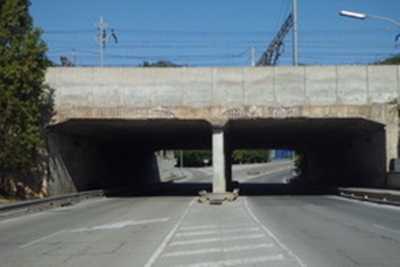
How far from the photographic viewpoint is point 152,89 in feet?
132

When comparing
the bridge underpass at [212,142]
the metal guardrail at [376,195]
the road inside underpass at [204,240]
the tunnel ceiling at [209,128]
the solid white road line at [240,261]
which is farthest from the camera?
the tunnel ceiling at [209,128]

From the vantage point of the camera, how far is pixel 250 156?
18550 cm

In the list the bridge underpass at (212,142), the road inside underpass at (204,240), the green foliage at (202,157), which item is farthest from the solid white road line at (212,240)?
the green foliage at (202,157)

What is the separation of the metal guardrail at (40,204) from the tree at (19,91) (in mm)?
3286

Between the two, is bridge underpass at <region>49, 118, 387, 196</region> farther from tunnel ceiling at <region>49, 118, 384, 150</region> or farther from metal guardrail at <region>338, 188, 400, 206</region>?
metal guardrail at <region>338, 188, 400, 206</region>

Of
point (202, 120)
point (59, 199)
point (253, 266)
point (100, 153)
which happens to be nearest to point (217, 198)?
point (202, 120)

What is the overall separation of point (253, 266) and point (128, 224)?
426 inches

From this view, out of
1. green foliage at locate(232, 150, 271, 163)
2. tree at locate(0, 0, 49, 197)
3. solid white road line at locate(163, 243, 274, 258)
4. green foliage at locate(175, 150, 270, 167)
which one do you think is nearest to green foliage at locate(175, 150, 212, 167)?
green foliage at locate(175, 150, 270, 167)

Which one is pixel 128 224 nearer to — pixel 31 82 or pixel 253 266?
pixel 253 266

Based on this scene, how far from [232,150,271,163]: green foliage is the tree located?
139 meters

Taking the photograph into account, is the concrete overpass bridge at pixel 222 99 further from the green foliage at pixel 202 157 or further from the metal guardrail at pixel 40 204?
the green foliage at pixel 202 157

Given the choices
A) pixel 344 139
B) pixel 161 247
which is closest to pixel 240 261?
pixel 161 247

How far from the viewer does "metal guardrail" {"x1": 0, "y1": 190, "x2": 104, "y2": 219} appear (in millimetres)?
26866

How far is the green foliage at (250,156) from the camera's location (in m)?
179
